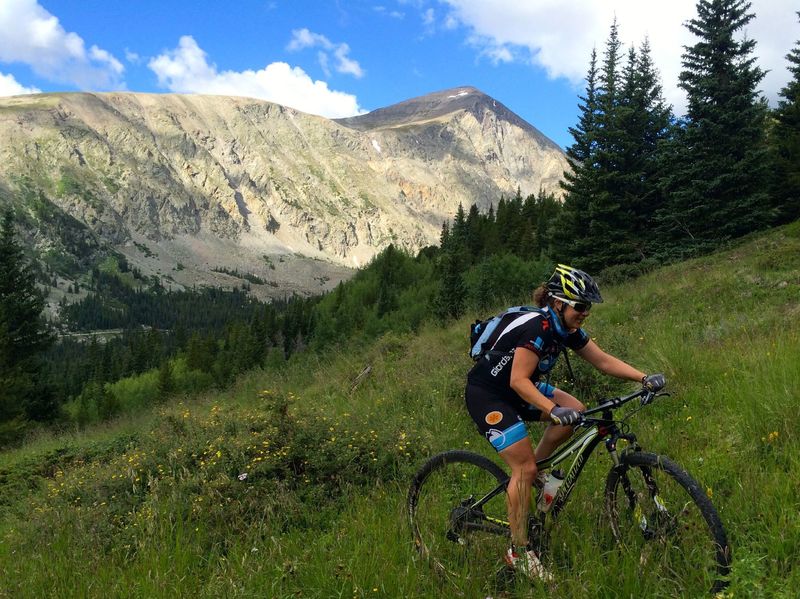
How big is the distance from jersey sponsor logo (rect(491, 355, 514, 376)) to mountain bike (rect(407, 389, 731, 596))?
0.67 meters

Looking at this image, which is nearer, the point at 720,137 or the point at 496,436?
the point at 496,436

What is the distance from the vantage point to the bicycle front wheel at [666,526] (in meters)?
2.82

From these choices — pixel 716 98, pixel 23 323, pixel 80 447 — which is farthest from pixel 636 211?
pixel 23 323

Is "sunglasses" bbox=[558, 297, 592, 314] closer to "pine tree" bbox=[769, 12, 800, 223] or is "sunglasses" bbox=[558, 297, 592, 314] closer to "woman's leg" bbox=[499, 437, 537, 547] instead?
"woman's leg" bbox=[499, 437, 537, 547]

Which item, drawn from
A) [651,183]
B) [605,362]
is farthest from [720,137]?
[605,362]

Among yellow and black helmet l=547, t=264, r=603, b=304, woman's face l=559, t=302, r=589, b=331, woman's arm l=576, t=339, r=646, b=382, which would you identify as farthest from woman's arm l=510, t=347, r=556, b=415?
woman's arm l=576, t=339, r=646, b=382

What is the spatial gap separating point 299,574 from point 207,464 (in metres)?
2.38

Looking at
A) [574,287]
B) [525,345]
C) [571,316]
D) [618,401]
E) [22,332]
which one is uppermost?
[574,287]

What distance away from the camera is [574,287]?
12.3ft

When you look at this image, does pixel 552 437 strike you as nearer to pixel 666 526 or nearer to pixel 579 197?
pixel 666 526

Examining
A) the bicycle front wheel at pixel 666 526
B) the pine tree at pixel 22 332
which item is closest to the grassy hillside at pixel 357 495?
the bicycle front wheel at pixel 666 526

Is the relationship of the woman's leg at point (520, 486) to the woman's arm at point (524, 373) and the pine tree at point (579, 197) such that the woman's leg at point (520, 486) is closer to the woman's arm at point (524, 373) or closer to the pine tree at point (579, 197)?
the woman's arm at point (524, 373)

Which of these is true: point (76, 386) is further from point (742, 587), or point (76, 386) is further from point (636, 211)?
point (742, 587)

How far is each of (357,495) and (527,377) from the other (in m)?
2.42
